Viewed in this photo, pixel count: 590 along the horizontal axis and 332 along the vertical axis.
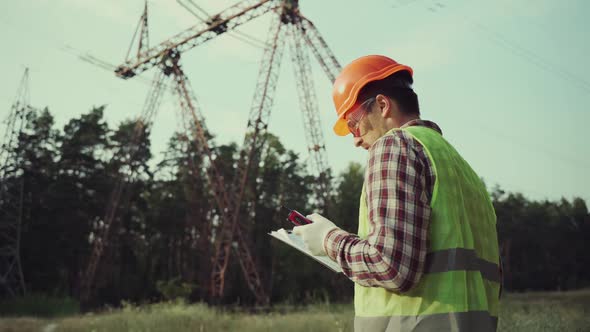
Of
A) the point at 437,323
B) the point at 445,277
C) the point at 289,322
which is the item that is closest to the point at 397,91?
the point at 445,277

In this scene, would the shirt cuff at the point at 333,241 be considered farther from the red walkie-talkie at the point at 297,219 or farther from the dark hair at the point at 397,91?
the dark hair at the point at 397,91

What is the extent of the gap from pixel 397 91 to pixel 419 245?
0.56 m

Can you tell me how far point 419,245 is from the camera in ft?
3.93

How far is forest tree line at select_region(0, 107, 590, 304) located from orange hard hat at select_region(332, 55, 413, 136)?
21.6 m

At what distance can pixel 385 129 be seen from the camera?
1501 millimetres

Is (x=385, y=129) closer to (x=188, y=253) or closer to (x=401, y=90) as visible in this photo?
(x=401, y=90)

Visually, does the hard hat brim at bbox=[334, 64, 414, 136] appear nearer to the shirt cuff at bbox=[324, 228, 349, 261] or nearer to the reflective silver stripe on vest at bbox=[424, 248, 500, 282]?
the shirt cuff at bbox=[324, 228, 349, 261]

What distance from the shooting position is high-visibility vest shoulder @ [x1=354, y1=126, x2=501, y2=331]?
120 centimetres

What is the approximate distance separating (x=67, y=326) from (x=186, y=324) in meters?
2.64

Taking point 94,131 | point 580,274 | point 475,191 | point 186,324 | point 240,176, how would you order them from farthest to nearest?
point 580,274, point 94,131, point 240,176, point 186,324, point 475,191

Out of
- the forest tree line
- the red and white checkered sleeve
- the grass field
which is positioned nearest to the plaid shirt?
the red and white checkered sleeve

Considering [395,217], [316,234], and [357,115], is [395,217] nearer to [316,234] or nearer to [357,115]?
[316,234]

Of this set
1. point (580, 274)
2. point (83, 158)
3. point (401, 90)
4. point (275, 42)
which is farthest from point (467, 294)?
point (580, 274)

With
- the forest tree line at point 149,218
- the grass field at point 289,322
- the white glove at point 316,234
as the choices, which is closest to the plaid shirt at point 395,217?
the white glove at point 316,234
